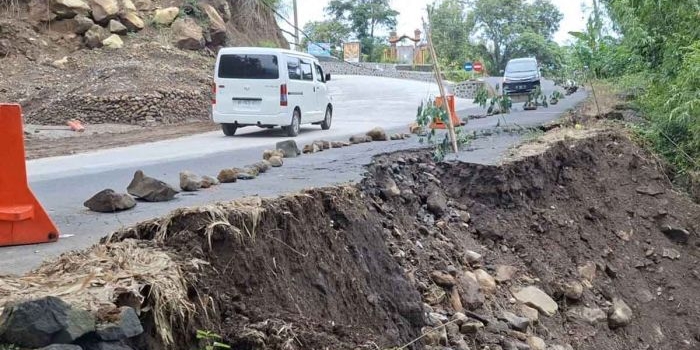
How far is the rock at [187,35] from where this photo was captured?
25.2 m

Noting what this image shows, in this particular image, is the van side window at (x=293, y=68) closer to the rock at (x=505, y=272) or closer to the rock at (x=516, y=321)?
the rock at (x=505, y=272)

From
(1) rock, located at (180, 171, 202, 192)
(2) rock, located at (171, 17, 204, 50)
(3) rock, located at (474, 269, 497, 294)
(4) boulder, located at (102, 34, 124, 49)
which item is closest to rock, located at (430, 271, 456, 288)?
(3) rock, located at (474, 269, 497, 294)

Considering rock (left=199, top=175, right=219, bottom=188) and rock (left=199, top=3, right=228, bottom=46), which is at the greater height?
rock (left=199, top=3, right=228, bottom=46)

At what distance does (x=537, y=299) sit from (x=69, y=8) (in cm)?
2027

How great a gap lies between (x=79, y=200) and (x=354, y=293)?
341 cm

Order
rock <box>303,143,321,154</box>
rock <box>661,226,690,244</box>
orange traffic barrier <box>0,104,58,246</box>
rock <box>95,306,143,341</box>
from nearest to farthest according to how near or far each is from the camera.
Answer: rock <box>95,306,143,341</box>
orange traffic barrier <box>0,104,58,246</box>
rock <box>303,143,321,154</box>
rock <box>661,226,690,244</box>

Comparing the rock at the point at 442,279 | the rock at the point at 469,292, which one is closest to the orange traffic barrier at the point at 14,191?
the rock at the point at 442,279

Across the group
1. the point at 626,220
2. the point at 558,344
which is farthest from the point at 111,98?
the point at 558,344

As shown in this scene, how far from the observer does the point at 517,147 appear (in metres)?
10.3

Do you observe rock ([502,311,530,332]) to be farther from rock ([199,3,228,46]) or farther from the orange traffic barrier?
rock ([199,3,228,46])

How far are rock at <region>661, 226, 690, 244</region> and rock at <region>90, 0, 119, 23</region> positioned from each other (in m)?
19.4

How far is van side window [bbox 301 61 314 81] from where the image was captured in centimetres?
1816

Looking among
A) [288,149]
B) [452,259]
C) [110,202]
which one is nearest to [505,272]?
[452,259]

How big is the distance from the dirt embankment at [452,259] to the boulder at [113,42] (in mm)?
16703
